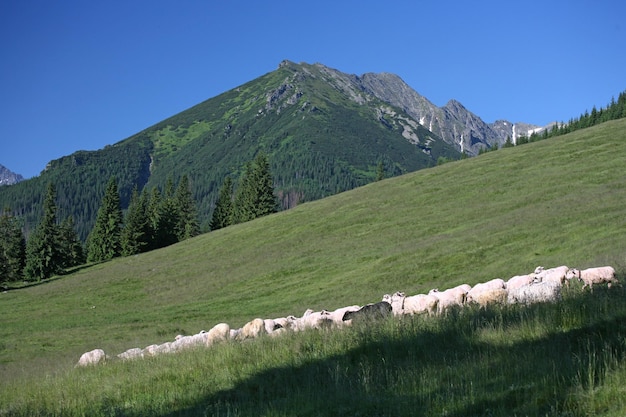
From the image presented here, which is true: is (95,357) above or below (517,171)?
below

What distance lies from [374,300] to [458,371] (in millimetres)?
18610

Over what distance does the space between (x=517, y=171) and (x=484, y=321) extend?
158 ft

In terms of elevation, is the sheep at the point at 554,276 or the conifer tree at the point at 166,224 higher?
the conifer tree at the point at 166,224

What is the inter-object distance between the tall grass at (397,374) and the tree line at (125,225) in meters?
74.8

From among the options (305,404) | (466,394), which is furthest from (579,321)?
(305,404)

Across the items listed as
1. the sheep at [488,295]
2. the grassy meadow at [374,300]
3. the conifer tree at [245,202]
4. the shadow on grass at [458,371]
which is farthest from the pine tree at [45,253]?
the shadow on grass at [458,371]

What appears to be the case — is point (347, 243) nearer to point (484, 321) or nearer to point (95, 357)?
point (95, 357)

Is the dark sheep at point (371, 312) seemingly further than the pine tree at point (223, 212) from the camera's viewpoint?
No

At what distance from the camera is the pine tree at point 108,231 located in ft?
313

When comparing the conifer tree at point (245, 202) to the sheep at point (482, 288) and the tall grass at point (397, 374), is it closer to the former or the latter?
the sheep at point (482, 288)

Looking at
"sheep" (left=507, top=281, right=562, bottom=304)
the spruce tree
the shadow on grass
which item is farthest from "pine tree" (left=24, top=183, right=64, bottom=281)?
the shadow on grass

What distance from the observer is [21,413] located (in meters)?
10.1

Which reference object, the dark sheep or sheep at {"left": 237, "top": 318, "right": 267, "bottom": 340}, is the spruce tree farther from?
the dark sheep

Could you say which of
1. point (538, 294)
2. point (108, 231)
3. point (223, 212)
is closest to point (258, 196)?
point (223, 212)
